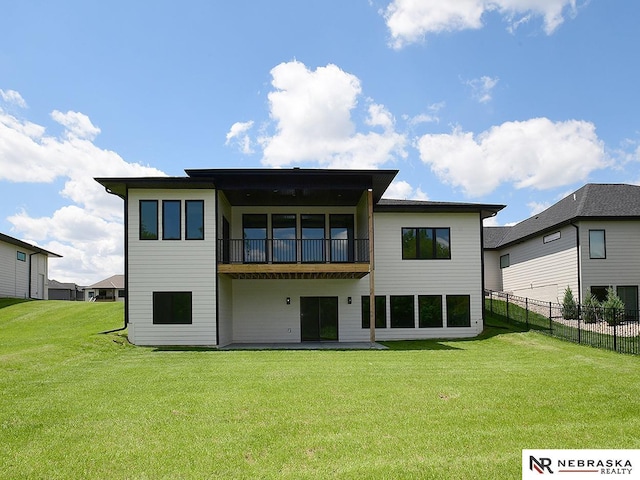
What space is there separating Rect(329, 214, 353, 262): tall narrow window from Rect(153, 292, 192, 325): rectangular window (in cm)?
575

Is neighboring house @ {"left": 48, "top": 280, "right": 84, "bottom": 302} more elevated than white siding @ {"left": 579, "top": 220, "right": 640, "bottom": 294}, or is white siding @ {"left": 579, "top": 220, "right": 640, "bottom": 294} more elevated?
white siding @ {"left": 579, "top": 220, "right": 640, "bottom": 294}

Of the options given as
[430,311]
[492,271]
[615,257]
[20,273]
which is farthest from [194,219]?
[492,271]

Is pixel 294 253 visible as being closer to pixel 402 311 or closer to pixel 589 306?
pixel 402 311

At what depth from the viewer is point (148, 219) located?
51.2 feet

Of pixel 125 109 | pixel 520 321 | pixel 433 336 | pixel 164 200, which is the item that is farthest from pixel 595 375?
pixel 125 109

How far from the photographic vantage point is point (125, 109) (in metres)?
14.4

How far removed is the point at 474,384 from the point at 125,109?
12.6 m

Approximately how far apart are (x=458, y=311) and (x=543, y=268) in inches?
301

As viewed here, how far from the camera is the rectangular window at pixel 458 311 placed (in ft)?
59.1

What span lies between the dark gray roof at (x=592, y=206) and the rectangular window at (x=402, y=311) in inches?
326

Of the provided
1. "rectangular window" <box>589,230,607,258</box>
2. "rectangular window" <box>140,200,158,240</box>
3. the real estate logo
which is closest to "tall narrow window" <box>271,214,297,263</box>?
"rectangular window" <box>140,200,158,240</box>

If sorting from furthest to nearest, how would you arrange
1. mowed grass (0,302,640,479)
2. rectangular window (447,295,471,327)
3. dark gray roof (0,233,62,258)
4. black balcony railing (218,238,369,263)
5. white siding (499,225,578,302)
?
dark gray roof (0,233,62,258)
white siding (499,225,578,302)
rectangular window (447,295,471,327)
black balcony railing (218,238,369,263)
mowed grass (0,302,640,479)

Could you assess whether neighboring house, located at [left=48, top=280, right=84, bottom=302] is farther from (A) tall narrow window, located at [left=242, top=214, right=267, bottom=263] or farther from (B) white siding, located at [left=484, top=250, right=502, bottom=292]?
(B) white siding, located at [left=484, top=250, right=502, bottom=292]

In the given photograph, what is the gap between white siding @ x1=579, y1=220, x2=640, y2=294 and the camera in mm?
19703
